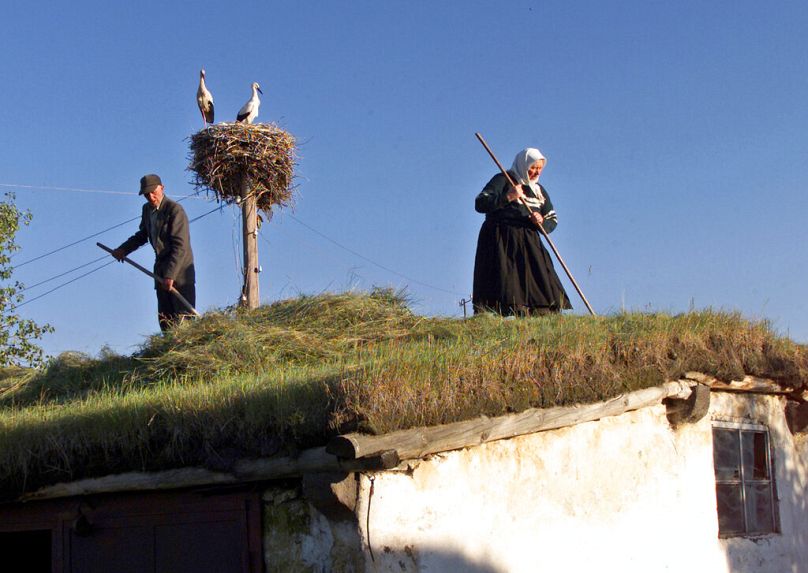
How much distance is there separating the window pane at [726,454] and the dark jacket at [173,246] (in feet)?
16.6

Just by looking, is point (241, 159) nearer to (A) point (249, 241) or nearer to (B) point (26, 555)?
(A) point (249, 241)

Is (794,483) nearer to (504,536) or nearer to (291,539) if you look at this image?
(504,536)

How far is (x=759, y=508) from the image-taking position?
25.2 feet

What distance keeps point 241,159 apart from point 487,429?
621cm

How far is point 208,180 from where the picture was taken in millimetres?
10945

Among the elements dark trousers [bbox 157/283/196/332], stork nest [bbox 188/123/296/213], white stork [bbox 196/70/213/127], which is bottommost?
dark trousers [bbox 157/283/196/332]

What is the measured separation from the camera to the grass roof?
207 inches

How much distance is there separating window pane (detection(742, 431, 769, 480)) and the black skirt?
2.24m

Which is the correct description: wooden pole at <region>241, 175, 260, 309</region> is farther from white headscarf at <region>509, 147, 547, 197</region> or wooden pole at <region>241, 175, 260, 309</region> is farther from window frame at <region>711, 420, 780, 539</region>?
window frame at <region>711, 420, 780, 539</region>

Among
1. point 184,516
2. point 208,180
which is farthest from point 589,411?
point 208,180

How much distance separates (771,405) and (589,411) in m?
2.46

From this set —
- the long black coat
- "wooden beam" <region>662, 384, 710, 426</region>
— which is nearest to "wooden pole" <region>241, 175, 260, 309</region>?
the long black coat

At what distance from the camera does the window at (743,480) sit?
7.43 metres

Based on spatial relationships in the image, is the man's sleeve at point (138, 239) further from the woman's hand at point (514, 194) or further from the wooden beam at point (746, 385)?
the wooden beam at point (746, 385)
